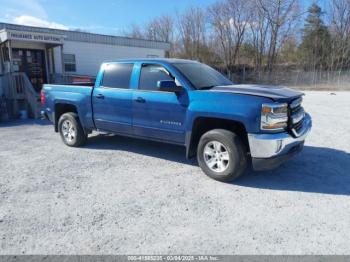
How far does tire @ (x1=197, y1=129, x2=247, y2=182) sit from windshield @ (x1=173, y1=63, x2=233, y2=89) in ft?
3.12

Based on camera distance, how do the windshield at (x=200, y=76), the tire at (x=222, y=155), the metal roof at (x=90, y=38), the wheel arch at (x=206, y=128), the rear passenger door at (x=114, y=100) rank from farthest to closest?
the metal roof at (x=90, y=38)
the rear passenger door at (x=114, y=100)
the windshield at (x=200, y=76)
the wheel arch at (x=206, y=128)
the tire at (x=222, y=155)

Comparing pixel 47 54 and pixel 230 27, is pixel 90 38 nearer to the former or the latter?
pixel 47 54

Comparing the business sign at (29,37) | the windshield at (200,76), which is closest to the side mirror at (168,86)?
the windshield at (200,76)

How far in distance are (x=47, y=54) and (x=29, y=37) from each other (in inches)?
109

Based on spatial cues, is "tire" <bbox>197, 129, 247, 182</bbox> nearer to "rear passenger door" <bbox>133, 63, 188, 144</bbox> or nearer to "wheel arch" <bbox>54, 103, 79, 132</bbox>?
"rear passenger door" <bbox>133, 63, 188, 144</bbox>

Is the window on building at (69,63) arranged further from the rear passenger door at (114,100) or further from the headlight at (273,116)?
the headlight at (273,116)

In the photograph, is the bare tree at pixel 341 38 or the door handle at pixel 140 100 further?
the bare tree at pixel 341 38

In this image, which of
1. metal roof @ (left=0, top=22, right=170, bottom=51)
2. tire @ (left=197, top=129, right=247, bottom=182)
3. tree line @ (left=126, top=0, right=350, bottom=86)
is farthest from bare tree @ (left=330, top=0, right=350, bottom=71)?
tire @ (left=197, top=129, right=247, bottom=182)

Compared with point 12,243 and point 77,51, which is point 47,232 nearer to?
point 12,243

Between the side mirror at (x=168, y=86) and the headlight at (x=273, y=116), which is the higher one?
the side mirror at (x=168, y=86)

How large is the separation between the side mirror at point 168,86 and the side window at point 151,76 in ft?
1.28

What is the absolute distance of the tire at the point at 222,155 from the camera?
170 inches

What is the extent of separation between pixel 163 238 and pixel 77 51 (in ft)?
52.6

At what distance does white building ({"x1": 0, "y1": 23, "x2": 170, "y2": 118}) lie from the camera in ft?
41.5
